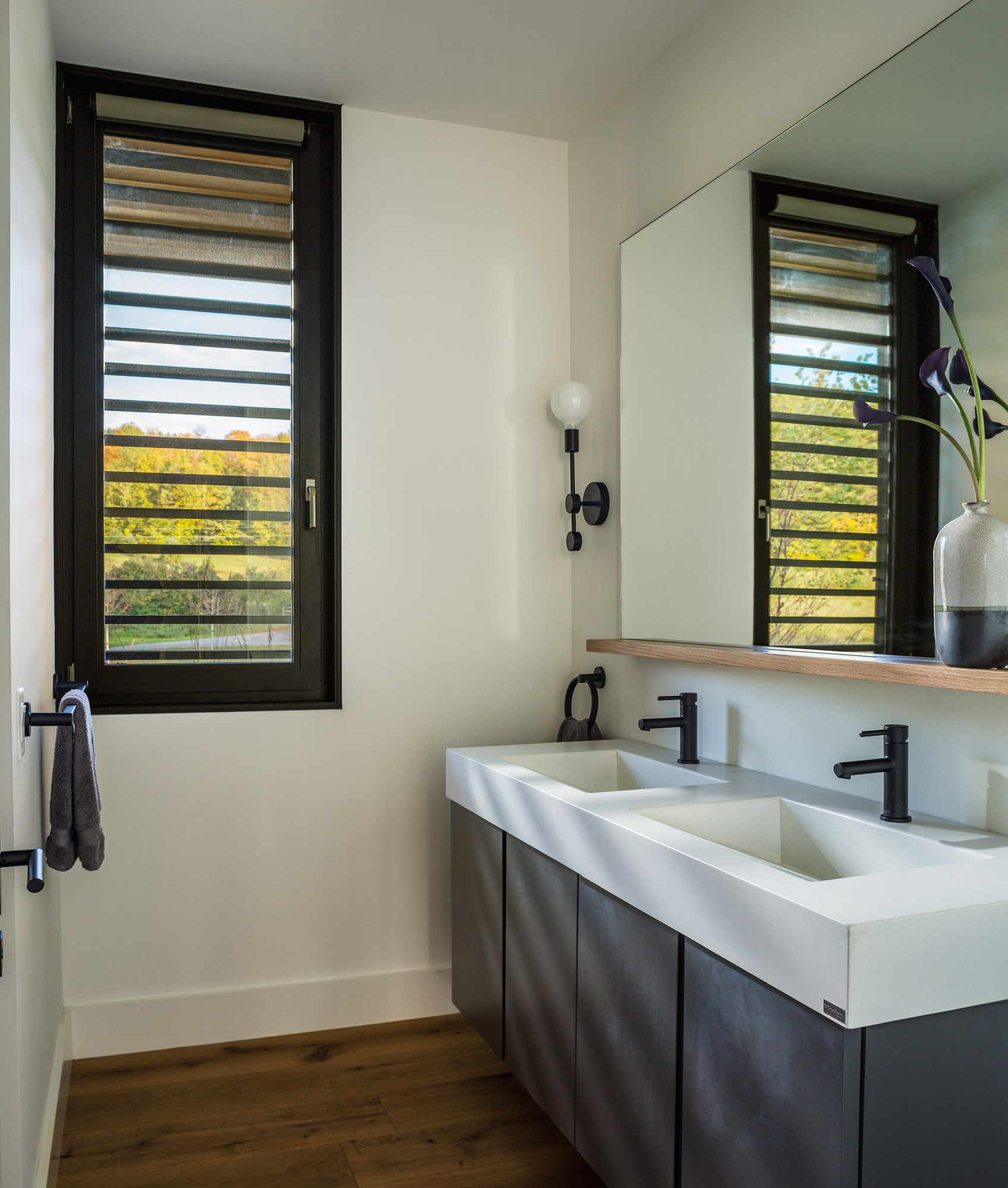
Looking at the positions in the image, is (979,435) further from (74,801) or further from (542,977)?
(74,801)

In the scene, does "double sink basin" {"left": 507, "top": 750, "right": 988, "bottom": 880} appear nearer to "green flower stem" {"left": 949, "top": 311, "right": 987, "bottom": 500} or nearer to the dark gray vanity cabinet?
the dark gray vanity cabinet

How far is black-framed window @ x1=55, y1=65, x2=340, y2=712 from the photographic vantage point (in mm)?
2398

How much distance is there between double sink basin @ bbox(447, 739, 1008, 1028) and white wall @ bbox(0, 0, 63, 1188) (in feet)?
3.08

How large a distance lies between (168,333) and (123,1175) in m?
1.95

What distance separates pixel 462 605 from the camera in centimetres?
270

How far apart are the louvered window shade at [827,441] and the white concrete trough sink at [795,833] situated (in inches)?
11.8

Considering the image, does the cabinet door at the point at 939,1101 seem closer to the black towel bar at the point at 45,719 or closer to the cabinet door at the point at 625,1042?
the cabinet door at the point at 625,1042

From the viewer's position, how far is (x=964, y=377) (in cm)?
140

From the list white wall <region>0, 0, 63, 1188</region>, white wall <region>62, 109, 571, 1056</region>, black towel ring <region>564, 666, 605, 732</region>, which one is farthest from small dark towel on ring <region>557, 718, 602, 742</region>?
white wall <region>0, 0, 63, 1188</region>

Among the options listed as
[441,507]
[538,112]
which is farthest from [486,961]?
[538,112]

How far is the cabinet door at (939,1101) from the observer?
1.03 m

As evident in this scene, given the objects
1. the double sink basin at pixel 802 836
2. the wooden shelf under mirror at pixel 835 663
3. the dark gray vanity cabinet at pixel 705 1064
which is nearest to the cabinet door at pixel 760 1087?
the dark gray vanity cabinet at pixel 705 1064

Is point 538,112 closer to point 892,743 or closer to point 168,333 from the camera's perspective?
point 168,333

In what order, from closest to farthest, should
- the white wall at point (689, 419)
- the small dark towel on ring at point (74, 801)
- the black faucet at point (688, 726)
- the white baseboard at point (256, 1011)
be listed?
the small dark towel on ring at point (74, 801)
the white wall at point (689, 419)
the black faucet at point (688, 726)
the white baseboard at point (256, 1011)
